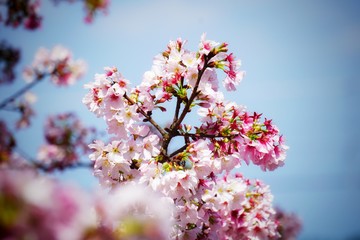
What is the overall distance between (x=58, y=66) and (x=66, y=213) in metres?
7.15

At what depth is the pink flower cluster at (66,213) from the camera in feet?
2.53

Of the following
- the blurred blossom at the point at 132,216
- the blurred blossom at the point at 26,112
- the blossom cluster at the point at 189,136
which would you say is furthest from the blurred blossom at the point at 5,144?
the blurred blossom at the point at 132,216

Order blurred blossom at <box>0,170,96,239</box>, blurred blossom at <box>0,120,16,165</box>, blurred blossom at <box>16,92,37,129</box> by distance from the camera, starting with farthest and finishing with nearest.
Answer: blurred blossom at <box>16,92,37,129</box> < blurred blossom at <box>0,120,16,165</box> < blurred blossom at <box>0,170,96,239</box>

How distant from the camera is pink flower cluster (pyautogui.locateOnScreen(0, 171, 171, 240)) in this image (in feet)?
2.53

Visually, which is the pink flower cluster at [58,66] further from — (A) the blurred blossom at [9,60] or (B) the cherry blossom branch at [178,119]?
(B) the cherry blossom branch at [178,119]

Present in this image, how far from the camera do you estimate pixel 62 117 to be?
388 inches

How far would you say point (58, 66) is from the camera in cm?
734

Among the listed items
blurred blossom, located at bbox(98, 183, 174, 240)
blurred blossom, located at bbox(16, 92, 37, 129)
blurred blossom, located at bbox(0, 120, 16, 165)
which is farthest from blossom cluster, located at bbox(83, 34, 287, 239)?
blurred blossom, located at bbox(16, 92, 37, 129)

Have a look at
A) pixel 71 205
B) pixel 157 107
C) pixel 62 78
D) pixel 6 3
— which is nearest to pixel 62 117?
pixel 62 78

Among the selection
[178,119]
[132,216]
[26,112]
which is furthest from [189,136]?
[26,112]

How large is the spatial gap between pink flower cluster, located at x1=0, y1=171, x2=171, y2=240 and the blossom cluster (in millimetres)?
1532

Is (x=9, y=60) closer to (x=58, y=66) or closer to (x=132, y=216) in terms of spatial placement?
(x=58, y=66)

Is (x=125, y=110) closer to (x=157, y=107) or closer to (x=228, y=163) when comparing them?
(x=157, y=107)

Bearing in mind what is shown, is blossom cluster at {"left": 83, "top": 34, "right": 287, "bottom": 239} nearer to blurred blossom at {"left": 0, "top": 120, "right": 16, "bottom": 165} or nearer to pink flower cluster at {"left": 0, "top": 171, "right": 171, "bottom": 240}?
pink flower cluster at {"left": 0, "top": 171, "right": 171, "bottom": 240}
